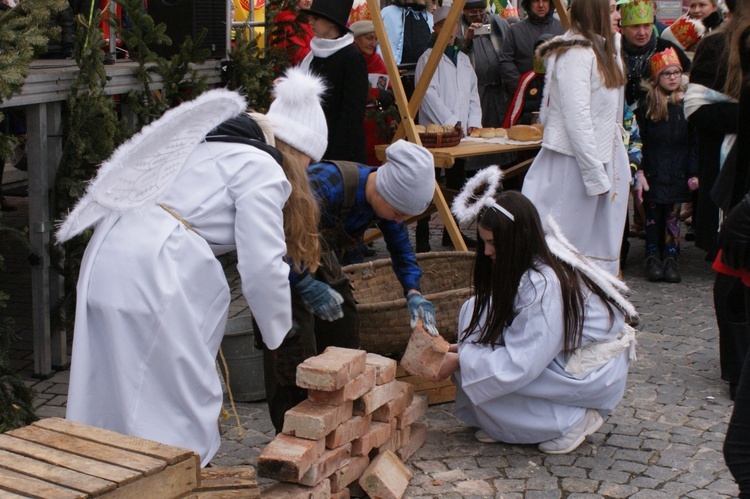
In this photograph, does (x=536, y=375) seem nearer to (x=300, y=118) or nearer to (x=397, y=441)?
(x=397, y=441)

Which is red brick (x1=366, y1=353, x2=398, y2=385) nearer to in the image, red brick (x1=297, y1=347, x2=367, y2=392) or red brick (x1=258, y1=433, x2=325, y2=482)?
red brick (x1=297, y1=347, x2=367, y2=392)

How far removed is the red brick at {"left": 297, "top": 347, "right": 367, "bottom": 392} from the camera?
3361 millimetres

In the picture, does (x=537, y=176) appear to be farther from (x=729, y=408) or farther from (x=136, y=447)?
(x=136, y=447)

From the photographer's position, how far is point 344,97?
251 inches

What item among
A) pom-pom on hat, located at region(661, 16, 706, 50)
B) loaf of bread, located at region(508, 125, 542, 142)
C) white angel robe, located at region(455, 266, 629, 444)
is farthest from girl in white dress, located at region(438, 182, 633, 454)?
pom-pom on hat, located at region(661, 16, 706, 50)

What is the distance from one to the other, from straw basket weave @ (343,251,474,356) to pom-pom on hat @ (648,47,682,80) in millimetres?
2822

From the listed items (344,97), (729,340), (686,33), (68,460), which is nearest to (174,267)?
(68,460)

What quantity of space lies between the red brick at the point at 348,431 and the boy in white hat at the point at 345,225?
1.13 ft

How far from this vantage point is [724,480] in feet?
12.7

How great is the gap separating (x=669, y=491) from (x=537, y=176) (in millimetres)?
2719

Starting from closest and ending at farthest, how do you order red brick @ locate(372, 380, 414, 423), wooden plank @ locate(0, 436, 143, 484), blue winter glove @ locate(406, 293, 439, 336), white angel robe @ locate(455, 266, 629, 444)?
1. wooden plank @ locate(0, 436, 143, 484)
2. red brick @ locate(372, 380, 414, 423)
3. white angel robe @ locate(455, 266, 629, 444)
4. blue winter glove @ locate(406, 293, 439, 336)

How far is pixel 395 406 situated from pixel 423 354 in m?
0.31

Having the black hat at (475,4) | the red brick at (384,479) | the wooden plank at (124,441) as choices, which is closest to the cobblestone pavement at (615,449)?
the red brick at (384,479)

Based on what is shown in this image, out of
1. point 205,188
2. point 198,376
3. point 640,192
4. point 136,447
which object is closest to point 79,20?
point 205,188
